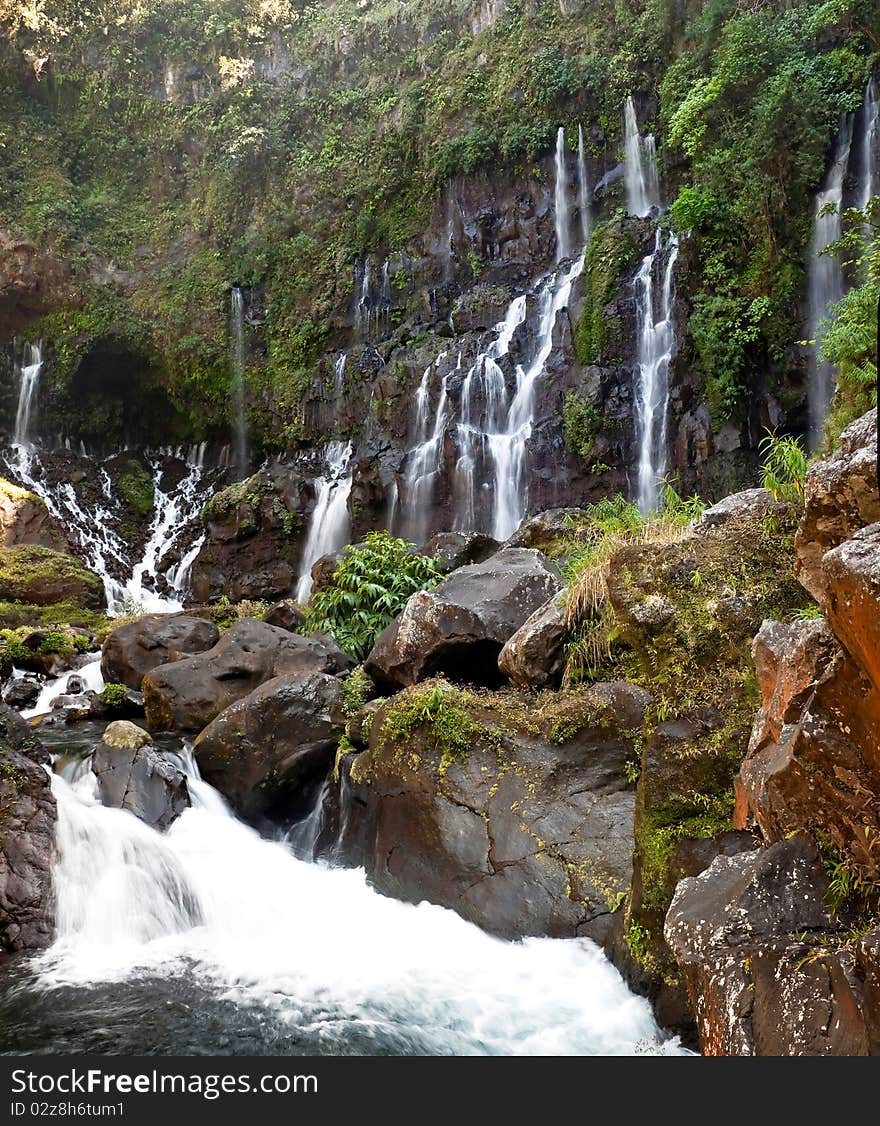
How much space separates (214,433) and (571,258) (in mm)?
11714

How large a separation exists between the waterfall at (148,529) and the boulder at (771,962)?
1772 cm

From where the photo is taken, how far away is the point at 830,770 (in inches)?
123

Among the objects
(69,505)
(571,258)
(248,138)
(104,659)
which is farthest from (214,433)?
(104,659)

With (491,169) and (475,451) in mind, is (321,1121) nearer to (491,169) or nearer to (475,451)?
(475,451)

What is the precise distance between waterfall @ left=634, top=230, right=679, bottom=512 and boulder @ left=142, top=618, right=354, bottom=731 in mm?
8343

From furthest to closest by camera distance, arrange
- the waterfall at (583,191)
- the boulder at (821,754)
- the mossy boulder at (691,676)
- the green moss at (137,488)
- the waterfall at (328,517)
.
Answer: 1. the green moss at (137,488)
2. the waterfall at (583,191)
3. the waterfall at (328,517)
4. the mossy boulder at (691,676)
5. the boulder at (821,754)

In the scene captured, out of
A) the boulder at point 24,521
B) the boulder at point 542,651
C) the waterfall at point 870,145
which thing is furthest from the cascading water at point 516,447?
the boulder at point 24,521

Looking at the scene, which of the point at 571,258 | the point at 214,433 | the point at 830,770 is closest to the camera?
the point at 830,770

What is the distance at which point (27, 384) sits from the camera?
2412 cm

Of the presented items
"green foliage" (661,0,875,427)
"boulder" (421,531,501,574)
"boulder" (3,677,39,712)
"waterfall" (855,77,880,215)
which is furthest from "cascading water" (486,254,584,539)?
"boulder" (3,677,39,712)

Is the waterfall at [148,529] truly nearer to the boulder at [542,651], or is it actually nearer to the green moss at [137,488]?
the green moss at [137,488]

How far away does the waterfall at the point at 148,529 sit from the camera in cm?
2069

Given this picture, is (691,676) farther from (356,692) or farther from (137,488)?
(137,488)

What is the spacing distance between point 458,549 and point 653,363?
6.95m
